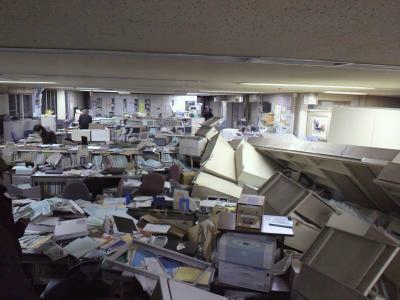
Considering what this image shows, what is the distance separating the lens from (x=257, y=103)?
34.6 feet

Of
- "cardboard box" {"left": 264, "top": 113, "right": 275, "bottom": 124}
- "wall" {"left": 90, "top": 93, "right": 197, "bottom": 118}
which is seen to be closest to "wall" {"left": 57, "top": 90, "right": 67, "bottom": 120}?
"wall" {"left": 90, "top": 93, "right": 197, "bottom": 118}

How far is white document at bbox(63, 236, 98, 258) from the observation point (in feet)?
8.91

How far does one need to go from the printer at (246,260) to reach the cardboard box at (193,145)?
3.79 meters

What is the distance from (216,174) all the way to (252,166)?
564 mm

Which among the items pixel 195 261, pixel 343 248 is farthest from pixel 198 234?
pixel 343 248

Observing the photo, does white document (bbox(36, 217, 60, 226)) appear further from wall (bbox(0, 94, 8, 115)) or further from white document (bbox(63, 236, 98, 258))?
wall (bbox(0, 94, 8, 115))

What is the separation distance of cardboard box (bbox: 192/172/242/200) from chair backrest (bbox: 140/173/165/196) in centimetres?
48

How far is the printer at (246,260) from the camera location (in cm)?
231

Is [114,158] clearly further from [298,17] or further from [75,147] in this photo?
[298,17]

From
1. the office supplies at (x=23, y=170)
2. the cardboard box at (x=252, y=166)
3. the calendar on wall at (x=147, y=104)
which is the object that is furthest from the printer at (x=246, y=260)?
the calendar on wall at (x=147, y=104)

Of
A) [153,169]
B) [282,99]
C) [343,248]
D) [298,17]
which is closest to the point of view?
[298,17]

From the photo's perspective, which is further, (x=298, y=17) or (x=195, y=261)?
(x=195, y=261)

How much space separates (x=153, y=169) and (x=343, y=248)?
4.37 m

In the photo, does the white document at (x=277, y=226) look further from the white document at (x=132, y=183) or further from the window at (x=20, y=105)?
the window at (x=20, y=105)
